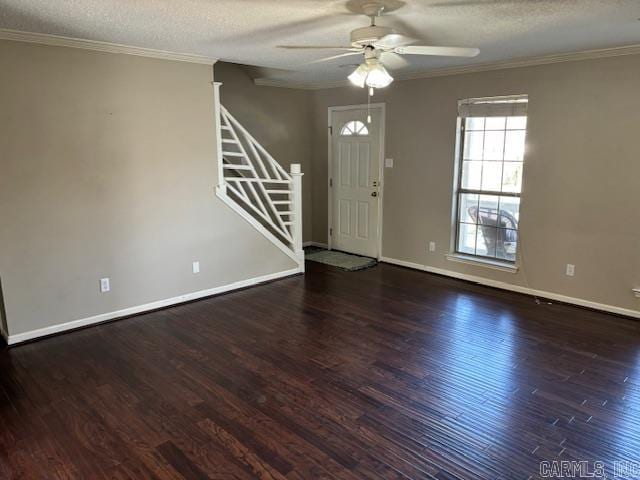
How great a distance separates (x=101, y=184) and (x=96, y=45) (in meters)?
1.16

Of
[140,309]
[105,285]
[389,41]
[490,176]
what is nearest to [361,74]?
[389,41]

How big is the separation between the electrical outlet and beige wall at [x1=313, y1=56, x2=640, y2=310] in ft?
11.8

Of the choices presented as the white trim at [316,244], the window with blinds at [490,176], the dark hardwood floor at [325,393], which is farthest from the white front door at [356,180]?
the dark hardwood floor at [325,393]

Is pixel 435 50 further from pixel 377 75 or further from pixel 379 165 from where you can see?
pixel 379 165

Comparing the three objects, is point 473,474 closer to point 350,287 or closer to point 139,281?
point 350,287

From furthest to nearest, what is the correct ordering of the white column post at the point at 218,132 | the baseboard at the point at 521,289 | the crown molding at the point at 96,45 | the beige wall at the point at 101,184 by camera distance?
the white column post at the point at 218,132
the baseboard at the point at 521,289
the beige wall at the point at 101,184
the crown molding at the point at 96,45

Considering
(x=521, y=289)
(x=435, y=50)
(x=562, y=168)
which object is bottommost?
(x=521, y=289)

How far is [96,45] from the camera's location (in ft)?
12.6

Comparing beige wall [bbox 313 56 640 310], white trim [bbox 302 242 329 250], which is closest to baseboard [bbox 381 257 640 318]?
beige wall [bbox 313 56 640 310]

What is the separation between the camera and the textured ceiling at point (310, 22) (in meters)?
2.78

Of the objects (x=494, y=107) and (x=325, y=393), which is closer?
(x=325, y=393)

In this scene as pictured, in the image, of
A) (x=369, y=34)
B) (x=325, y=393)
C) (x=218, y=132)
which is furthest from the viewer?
(x=218, y=132)

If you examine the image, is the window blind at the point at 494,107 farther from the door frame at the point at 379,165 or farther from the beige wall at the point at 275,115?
the beige wall at the point at 275,115

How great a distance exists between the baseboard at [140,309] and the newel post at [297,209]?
0.22 meters
